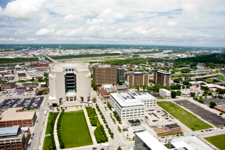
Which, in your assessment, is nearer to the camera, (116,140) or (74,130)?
(116,140)

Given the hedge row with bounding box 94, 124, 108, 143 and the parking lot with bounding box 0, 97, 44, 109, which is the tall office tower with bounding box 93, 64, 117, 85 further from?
the hedge row with bounding box 94, 124, 108, 143

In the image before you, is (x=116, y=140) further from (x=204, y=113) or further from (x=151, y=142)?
(x=204, y=113)

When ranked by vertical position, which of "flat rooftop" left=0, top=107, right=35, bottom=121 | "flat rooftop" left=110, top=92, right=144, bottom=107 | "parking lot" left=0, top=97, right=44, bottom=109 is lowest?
"parking lot" left=0, top=97, right=44, bottom=109

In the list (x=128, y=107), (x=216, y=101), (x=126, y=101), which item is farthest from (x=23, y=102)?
(x=216, y=101)

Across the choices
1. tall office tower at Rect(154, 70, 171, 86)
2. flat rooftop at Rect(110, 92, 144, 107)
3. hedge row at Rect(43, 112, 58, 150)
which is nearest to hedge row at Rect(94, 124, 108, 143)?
hedge row at Rect(43, 112, 58, 150)

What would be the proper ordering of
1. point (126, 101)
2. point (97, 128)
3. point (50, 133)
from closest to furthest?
point (50, 133)
point (97, 128)
point (126, 101)

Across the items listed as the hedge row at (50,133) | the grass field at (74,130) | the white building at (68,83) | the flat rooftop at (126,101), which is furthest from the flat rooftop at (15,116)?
the flat rooftop at (126,101)
